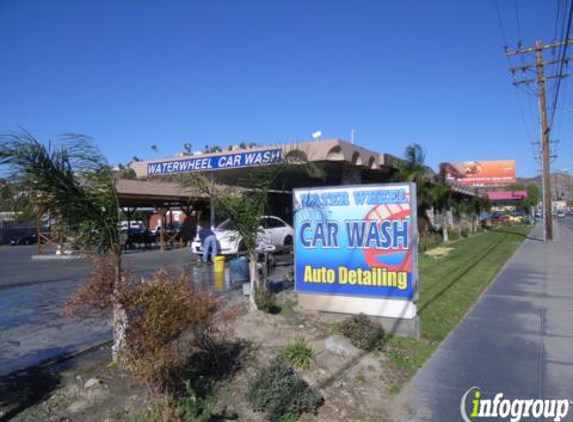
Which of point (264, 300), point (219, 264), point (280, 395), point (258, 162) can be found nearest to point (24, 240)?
point (219, 264)

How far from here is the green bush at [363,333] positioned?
655 cm

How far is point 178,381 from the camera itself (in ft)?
15.1

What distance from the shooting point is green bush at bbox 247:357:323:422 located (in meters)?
4.50

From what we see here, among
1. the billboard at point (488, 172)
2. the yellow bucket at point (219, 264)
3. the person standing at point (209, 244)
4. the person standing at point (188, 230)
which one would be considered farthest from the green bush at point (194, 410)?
the billboard at point (488, 172)

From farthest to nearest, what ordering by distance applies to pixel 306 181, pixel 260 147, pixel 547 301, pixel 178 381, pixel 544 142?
1. pixel 544 142
2. pixel 306 181
3. pixel 260 147
4. pixel 547 301
5. pixel 178 381

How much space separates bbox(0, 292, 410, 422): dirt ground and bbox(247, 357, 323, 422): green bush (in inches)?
4.4

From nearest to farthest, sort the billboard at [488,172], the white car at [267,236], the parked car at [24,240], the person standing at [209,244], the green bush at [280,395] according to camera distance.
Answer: the green bush at [280,395] < the person standing at [209,244] < the white car at [267,236] < the parked car at [24,240] < the billboard at [488,172]

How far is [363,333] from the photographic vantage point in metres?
6.62

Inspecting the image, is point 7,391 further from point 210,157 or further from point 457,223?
Result: point 457,223

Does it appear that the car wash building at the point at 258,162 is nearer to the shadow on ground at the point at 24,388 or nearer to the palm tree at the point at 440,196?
the palm tree at the point at 440,196

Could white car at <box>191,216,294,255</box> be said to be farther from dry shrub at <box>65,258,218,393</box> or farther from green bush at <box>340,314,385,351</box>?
dry shrub at <box>65,258,218,393</box>

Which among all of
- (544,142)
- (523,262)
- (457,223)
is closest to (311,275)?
(523,262)

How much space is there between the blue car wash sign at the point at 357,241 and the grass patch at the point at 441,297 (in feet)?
2.82

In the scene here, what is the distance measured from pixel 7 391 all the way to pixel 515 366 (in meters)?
5.77
